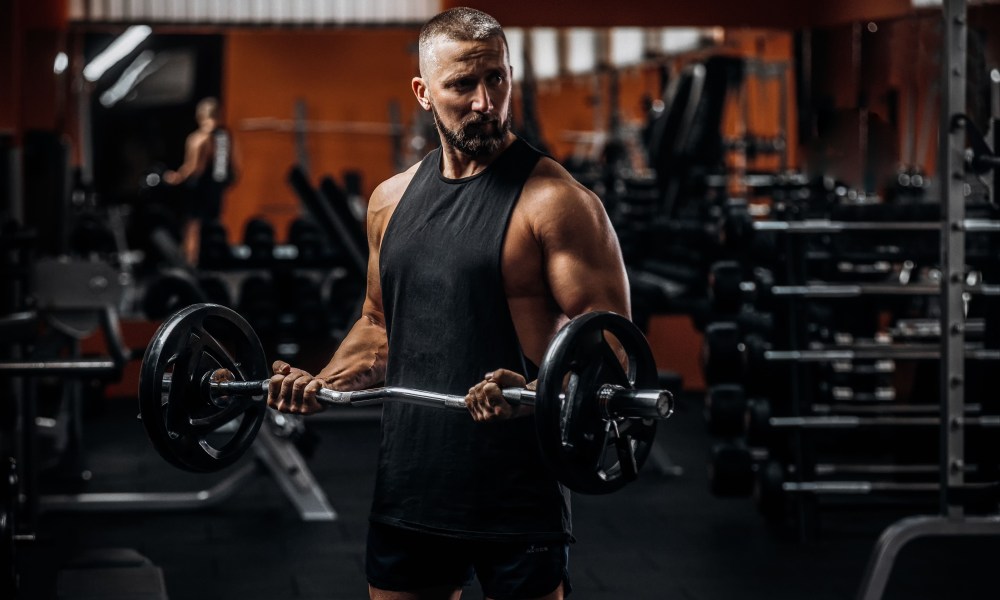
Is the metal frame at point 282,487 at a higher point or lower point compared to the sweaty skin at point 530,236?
lower

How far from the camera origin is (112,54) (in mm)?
9391

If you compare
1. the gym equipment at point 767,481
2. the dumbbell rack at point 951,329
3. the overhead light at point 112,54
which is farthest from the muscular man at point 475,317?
the overhead light at point 112,54

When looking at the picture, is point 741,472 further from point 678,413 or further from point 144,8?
point 144,8

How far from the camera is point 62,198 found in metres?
5.17

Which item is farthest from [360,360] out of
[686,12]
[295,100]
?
[295,100]

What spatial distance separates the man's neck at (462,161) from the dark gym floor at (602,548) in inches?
77.9

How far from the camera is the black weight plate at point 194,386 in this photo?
1.80m

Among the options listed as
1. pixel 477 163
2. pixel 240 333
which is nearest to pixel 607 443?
pixel 477 163

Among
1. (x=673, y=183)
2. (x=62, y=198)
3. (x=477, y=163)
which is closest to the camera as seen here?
(x=477, y=163)

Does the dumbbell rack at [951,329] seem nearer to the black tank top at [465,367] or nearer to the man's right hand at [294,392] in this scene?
the black tank top at [465,367]

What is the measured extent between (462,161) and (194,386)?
50cm

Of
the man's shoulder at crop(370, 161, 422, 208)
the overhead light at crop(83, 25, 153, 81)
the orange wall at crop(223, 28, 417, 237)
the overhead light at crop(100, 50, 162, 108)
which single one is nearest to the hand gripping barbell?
the man's shoulder at crop(370, 161, 422, 208)

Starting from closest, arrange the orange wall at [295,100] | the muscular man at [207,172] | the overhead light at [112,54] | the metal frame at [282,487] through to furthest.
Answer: the metal frame at [282,487]
the overhead light at [112,54]
the muscular man at [207,172]
the orange wall at [295,100]

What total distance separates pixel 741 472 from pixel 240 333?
2.47 meters
